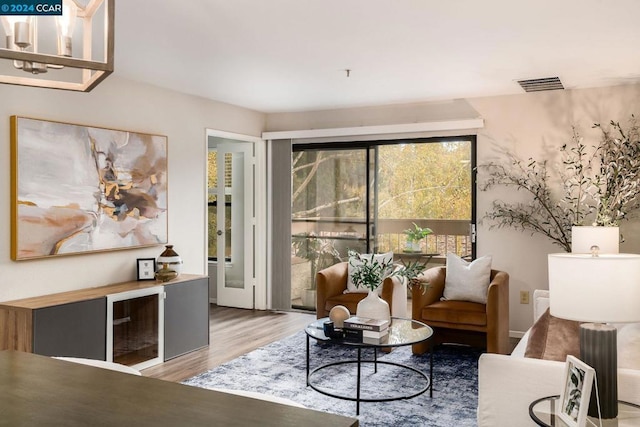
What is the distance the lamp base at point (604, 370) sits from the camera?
6.53 ft

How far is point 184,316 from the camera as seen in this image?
4781mm

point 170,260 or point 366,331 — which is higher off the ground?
point 170,260

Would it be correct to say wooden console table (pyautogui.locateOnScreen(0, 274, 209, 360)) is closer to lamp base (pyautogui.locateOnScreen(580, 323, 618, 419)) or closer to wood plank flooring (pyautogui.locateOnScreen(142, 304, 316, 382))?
wood plank flooring (pyautogui.locateOnScreen(142, 304, 316, 382))

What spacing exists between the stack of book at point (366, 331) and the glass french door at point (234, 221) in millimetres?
3192

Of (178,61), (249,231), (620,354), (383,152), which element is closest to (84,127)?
(178,61)

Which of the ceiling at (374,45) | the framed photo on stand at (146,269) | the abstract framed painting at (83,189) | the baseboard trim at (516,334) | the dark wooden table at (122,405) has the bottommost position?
the baseboard trim at (516,334)

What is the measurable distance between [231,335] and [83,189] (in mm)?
1991

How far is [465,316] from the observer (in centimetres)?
452

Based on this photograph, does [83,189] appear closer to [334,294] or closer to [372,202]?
[334,294]

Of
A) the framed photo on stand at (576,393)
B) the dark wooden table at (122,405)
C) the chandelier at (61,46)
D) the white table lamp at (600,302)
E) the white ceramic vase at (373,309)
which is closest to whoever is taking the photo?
the dark wooden table at (122,405)

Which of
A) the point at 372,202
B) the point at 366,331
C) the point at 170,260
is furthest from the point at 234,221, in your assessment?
the point at 366,331

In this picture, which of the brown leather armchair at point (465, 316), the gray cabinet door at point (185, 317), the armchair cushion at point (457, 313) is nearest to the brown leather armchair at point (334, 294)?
the brown leather armchair at point (465, 316)

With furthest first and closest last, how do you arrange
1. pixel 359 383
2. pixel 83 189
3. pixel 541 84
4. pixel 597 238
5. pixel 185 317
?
pixel 541 84
pixel 185 317
pixel 83 189
pixel 597 238
pixel 359 383

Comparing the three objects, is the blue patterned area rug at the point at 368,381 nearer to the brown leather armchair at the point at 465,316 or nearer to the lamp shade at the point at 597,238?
Answer: the brown leather armchair at the point at 465,316
